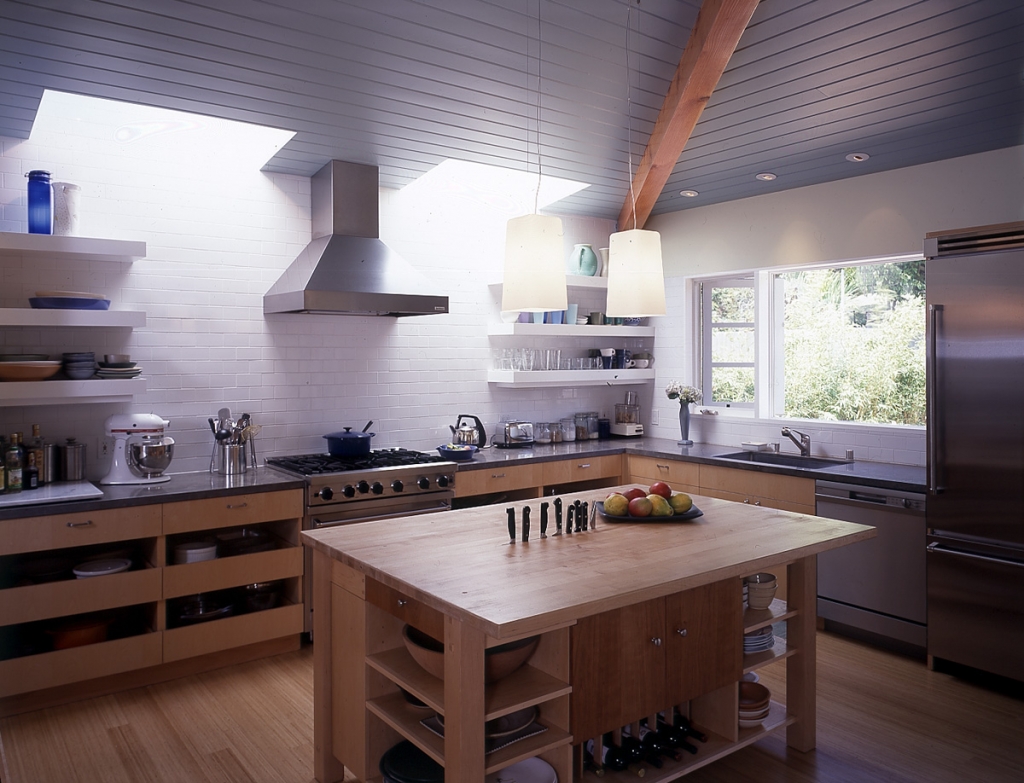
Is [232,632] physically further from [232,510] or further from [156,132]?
[156,132]

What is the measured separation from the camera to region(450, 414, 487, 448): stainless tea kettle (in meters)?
5.64

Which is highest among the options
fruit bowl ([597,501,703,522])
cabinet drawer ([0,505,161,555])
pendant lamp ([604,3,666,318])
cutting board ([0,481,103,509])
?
pendant lamp ([604,3,666,318])

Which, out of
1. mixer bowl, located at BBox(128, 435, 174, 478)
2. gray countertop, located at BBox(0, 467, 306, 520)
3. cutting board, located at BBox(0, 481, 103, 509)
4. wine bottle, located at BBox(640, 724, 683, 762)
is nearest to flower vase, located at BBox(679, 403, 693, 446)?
gray countertop, located at BBox(0, 467, 306, 520)

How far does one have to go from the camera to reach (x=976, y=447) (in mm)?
3922

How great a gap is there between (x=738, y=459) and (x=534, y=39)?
310 cm

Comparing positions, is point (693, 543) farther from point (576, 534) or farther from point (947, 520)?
point (947, 520)

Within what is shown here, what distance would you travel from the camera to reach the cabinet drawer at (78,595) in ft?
11.7

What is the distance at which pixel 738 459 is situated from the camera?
5.43 m

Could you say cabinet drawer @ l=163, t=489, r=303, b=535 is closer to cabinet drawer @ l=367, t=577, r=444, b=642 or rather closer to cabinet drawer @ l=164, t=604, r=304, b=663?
cabinet drawer @ l=164, t=604, r=304, b=663

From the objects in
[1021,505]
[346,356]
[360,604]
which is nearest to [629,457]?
[346,356]

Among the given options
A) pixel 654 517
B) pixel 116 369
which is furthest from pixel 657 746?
pixel 116 369

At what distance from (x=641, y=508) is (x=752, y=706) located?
90 centimetres

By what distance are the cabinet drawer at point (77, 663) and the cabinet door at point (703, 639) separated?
2.69 metres

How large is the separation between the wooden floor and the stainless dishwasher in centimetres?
30
